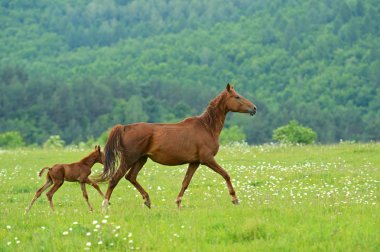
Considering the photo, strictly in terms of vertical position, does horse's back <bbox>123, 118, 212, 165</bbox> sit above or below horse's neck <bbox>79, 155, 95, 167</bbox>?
above

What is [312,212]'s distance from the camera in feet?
44.5

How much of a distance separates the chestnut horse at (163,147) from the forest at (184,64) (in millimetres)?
67633

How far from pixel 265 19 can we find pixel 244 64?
18.7 metres

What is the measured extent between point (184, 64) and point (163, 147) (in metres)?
128

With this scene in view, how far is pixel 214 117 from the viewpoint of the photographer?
16188 mm

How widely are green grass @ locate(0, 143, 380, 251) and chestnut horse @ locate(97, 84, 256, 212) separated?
0.68 meters

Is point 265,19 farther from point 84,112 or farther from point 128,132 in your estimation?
point 128,132

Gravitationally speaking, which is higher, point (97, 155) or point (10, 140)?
point (97, 155)

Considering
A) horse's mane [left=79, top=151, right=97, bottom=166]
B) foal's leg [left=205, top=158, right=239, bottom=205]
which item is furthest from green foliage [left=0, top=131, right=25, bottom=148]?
foal's leg [left=205, top=158, right=239, bottom=205]

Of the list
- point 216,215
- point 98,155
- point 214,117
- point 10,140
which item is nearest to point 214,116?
point 214,117

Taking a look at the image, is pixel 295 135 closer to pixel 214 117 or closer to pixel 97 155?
pixel 97 155

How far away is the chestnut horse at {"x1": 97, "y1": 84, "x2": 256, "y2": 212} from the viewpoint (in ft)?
50.4

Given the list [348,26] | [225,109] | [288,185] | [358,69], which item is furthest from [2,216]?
[348,26]

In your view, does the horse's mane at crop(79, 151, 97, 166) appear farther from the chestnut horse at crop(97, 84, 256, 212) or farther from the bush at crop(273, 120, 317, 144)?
the bush at crop(273, 120, 317, 144)
